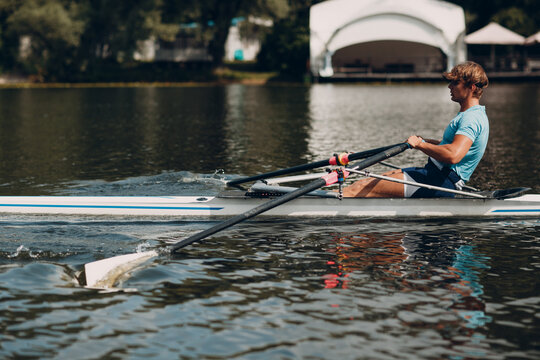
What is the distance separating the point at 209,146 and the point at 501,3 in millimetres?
52427

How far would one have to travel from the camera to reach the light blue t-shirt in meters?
8.93

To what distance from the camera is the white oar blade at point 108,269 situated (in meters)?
7.52

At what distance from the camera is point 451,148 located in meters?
8.89

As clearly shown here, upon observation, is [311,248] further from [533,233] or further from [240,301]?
[533,233]

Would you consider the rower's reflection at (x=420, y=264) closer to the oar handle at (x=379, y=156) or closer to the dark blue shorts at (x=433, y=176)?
the dark blue shorts at (x=433, y=176)

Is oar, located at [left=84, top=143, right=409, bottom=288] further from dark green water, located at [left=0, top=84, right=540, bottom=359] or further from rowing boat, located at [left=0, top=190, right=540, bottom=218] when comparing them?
rowing boat, located at [left=0, top=190, right=540, bottom=218]

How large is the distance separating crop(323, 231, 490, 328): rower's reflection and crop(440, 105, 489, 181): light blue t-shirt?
3.00ft

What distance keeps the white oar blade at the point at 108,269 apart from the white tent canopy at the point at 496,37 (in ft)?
177

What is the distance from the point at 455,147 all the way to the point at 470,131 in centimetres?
27

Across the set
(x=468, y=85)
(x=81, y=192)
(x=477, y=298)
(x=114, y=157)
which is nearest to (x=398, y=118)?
(x=114, y=157)

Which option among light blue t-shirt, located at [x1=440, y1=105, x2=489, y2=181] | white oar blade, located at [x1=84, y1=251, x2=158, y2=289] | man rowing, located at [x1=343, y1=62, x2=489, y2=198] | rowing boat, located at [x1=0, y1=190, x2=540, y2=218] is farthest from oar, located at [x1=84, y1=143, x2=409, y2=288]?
rowing boat, located at [x1=0, y1=190, x2=540, y2=218]

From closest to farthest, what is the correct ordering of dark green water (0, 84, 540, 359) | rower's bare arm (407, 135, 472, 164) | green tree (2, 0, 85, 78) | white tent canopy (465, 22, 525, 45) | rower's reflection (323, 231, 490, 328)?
1. dark green water (0, 84, 540, 359)
2. rower's reflection (323, 231, 490, 328)
3. rower's bare arm (407, 135, 472, 164)
4. white tent canopy (465, 22, 525, 45)
5. green tree (2, 0, 85, 78)

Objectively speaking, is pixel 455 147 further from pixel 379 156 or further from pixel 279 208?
pixel 279 208

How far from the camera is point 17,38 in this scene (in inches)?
2431
